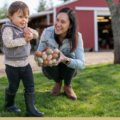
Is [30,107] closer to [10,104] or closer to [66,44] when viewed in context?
[10,104]

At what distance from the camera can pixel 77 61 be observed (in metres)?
2.67

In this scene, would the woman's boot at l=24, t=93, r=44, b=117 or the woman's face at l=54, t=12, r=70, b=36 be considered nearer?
Result: the woman's boot at l=24, t=93, r=44, b=117

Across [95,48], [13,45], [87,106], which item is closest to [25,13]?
[13,45]

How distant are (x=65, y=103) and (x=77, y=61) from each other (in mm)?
606

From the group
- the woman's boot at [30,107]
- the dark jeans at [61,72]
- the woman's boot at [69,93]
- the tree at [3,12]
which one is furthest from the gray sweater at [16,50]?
the tree at [3,12]

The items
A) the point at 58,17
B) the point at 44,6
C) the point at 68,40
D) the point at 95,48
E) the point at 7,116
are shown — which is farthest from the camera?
the point at 44,6

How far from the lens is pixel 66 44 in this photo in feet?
9.20

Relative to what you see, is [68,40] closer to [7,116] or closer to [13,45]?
[13,45]

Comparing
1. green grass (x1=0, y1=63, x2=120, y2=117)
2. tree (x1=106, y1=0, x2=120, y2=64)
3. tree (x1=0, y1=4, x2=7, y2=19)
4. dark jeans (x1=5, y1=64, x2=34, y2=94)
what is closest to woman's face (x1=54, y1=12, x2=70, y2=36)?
dark jeans (x1=5, y1=64, x2=34, y2=94)

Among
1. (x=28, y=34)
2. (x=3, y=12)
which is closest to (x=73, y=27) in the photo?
(x=28, y=34)

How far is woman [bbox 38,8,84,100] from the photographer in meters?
2.62

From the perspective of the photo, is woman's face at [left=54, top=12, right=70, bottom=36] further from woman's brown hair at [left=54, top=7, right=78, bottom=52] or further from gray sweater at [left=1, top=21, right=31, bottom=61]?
gray sweater at [left=1, top=21, right=31, bottom=61]

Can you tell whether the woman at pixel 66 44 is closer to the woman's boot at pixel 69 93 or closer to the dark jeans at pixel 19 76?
the woman's boot at pixel 69 93

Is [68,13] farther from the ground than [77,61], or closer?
farther from the ground
